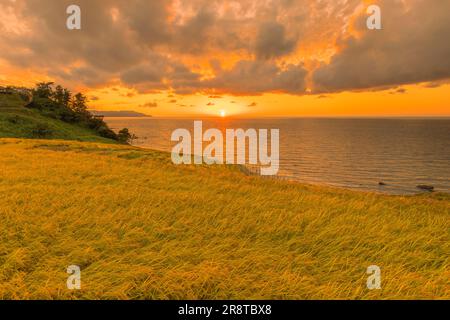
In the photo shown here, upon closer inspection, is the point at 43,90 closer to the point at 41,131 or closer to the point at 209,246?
the point at 41,131

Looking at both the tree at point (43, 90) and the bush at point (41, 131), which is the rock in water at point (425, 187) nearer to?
the bush at point (41, 131)

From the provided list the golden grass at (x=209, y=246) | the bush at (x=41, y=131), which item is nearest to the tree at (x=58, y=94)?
the bush at (x=41, y=131)

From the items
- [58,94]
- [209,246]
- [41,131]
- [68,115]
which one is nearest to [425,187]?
[209,246]

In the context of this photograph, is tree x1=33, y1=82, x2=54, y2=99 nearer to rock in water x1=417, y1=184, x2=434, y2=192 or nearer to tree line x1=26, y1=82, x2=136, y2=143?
tree line x1=26, y1=82, x2=136, y2=143

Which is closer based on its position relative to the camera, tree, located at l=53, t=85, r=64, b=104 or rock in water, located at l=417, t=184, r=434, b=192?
rock in water, located at l=417, t=184, r=434, b=192

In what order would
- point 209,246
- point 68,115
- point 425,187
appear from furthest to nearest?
1. point 68,115
2. point 425,187
3. point 209,246

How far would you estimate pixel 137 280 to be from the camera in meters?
4.07

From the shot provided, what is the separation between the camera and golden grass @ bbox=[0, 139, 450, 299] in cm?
391

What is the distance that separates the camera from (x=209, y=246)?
520cm

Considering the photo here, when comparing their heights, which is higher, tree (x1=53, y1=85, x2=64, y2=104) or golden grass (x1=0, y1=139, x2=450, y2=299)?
tree (x1=53, y1=85, x2=64, y2=104)

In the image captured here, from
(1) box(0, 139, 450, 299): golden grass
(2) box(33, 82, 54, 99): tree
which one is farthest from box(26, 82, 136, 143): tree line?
(1) box(0, 139, 450, 299): golden grass

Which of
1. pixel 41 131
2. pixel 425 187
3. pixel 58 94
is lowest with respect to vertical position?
pixel 425 187

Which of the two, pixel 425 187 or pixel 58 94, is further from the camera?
pixel 58 94
